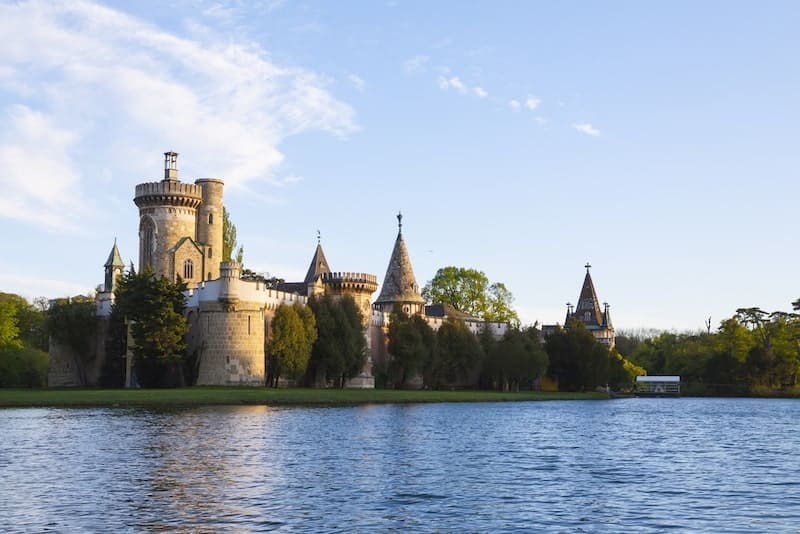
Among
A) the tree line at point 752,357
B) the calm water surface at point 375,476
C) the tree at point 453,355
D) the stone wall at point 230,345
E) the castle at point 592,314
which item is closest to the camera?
the calm water surface at point 375,476

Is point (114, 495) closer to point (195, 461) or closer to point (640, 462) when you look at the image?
point (195, 461)

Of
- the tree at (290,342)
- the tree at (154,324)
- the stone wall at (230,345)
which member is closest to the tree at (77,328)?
the tree at (154,324)

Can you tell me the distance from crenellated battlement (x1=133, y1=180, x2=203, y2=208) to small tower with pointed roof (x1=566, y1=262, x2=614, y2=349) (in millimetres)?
51443

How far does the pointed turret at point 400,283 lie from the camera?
257ft

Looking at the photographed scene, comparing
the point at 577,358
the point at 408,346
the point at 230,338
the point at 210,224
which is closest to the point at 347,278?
the point at 408,346

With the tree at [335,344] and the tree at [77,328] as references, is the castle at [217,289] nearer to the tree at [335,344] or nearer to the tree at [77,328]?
the tree at [77,328]

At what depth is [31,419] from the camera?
3538cm

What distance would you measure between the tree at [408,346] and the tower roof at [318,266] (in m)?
9.13

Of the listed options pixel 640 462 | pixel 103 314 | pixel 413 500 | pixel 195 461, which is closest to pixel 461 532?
pixel 413 500

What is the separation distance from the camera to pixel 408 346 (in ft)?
226

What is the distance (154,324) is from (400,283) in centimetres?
2685

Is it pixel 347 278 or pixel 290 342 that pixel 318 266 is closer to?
pixel 347 278

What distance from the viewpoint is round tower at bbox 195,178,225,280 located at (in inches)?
2692

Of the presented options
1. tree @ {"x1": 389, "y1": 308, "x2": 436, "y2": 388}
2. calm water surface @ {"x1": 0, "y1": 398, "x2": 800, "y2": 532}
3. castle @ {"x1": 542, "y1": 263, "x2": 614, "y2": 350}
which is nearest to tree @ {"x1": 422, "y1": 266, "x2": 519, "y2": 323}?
castle @ {"x1": 542, "y1": 263, "x2": 614, "y2": 350}
